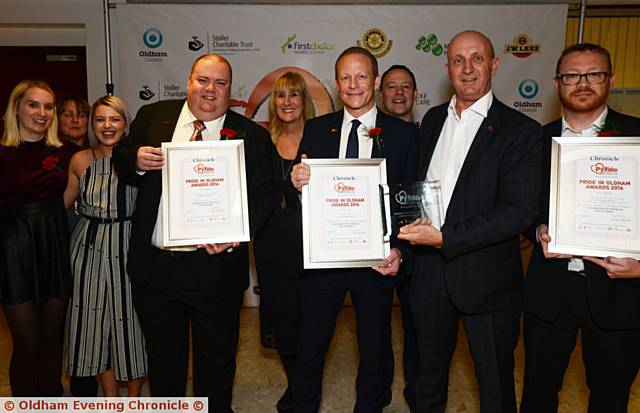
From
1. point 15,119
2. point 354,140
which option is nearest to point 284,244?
point 354,140

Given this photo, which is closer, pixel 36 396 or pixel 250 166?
pixel 250 166

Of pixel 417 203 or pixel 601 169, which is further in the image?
pixel 417 203

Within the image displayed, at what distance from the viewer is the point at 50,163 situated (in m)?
2.63

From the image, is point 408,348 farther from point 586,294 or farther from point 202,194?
point 202,194

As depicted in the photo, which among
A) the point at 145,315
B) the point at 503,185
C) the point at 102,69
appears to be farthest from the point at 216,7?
the point at 503,185

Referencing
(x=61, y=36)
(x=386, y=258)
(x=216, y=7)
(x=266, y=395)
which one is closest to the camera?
(x=386, y=258)

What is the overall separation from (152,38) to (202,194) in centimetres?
313

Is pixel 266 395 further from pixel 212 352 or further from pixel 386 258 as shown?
pixel 386 258

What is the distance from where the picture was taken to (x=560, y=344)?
7.03ft

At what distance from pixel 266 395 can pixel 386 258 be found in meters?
1.66

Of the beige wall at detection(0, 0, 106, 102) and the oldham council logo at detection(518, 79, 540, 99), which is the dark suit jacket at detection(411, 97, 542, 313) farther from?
the beige wall at detection(0, 0, 106, 102)

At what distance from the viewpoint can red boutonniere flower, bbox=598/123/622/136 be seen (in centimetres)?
197

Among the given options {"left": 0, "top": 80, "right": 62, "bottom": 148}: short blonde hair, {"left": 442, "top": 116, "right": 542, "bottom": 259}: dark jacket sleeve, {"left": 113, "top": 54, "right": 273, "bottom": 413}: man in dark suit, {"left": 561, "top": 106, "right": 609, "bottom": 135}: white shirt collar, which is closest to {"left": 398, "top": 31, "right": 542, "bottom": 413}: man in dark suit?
{"left": 442, "top": 116, "right": 542, "bottom": 259}: dark jacket sleeve

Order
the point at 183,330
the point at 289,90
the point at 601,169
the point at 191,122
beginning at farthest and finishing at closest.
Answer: the point at 289,90
the point at 183,330
the point at 191,122
the point at 601,169
